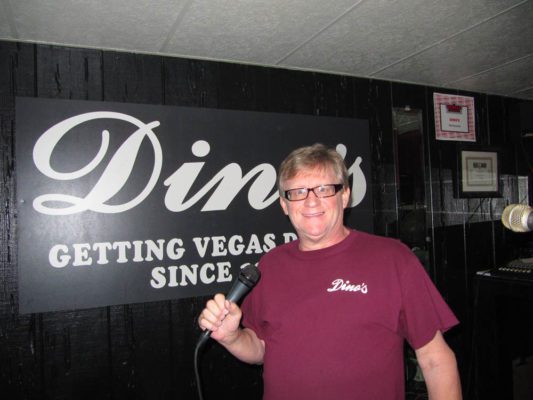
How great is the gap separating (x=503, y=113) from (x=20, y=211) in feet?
13.2

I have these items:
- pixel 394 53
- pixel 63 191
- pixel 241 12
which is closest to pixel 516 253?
pixel 394 53

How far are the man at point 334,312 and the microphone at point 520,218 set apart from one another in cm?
60

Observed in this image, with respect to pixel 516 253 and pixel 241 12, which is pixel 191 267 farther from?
pixel 516 253

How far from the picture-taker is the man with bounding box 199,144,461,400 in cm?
115

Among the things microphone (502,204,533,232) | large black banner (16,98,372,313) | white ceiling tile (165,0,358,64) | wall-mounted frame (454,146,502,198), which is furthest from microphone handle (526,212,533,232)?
wall-mounted frame (454,146,502,198)

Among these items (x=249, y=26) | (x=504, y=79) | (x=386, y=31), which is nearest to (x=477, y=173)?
(x=504, y=79)

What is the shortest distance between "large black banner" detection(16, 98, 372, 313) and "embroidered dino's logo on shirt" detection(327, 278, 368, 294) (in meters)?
1.22

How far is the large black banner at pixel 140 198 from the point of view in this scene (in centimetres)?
200

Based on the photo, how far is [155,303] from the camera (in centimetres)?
221

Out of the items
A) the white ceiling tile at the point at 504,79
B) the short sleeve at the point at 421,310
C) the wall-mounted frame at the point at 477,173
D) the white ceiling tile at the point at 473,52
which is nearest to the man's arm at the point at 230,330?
the short sleeve at the point at 421,310

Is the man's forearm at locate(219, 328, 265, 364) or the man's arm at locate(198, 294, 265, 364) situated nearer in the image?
the man's arm at locate(198, 294, 265, 364)

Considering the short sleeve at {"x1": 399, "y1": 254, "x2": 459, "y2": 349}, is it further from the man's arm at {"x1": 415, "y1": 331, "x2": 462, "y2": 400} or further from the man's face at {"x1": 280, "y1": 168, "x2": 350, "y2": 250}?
the man's face at {"x1": 280, "y1": 168, "x2": 350, "y2": 250}

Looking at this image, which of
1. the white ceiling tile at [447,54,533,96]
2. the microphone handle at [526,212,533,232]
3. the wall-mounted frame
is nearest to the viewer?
the microphone handle at [526,212,533,232]

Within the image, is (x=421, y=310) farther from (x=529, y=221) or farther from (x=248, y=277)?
(x=529, y=221)
